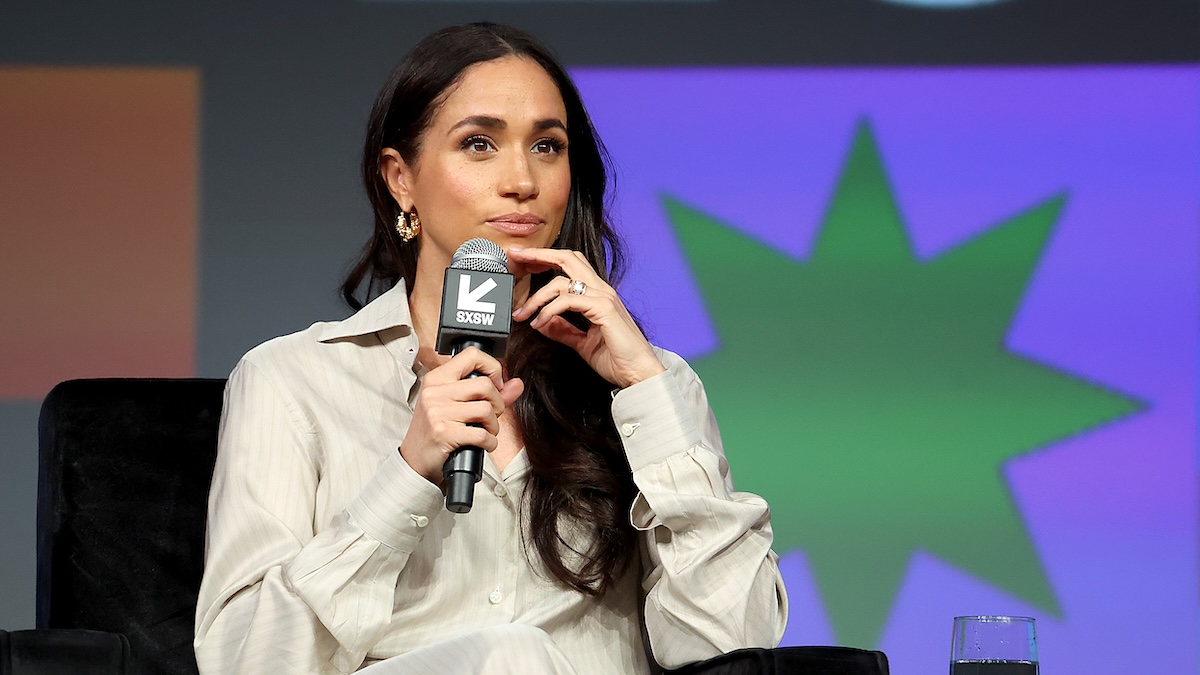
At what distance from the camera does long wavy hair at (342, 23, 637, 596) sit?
195 centimetres

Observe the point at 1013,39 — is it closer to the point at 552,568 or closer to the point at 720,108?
the point at 720,108

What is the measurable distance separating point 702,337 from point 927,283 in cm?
50

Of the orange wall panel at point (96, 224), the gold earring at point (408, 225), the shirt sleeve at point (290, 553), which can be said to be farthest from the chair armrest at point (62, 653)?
the orange wall panel at point (96, 224)

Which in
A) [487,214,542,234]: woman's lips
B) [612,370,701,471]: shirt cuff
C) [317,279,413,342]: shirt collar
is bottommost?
[612,370,701,471]: shirt cuff

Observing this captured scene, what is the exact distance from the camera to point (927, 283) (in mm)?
3219

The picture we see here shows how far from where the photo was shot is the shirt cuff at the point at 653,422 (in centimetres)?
188

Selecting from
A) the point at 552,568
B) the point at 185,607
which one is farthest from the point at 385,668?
the point at 185,607

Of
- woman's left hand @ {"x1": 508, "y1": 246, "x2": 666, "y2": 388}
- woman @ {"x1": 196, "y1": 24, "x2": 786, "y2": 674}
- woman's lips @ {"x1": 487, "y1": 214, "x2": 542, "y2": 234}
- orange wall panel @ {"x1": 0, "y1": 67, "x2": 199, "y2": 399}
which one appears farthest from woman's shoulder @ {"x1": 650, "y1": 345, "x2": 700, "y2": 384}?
orange wall panel @ {"x1": 0, "y1": 67, "x2": 199, "y2": 399}

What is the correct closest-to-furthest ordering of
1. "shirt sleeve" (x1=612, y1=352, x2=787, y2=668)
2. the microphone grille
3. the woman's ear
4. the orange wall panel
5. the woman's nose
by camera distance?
the microphone grille < "shirt sleeve" (x1=612, y1=352, x2=787, y2=668) < the woman's nose < the woman's ear < the orange wall panel

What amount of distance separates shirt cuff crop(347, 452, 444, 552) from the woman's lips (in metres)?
0.38

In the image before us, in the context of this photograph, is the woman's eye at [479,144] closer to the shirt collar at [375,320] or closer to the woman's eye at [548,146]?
the woman's eye at [548,146]

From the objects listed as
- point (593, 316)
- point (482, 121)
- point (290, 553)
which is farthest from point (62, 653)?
point (482, 121)

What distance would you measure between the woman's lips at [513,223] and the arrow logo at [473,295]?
0.37 metres

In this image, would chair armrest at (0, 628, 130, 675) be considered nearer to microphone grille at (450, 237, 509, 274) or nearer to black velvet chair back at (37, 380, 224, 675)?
black velvet chair back at (37, 380, 224, 675)
